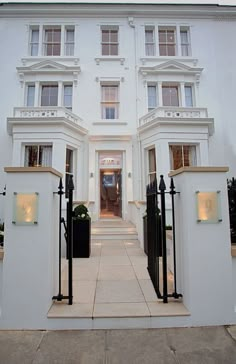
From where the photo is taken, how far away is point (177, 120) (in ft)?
31.3

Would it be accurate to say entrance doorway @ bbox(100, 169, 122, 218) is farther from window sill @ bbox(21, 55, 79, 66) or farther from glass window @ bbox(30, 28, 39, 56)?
glass window @ bbox(30, 28, 39, 56)

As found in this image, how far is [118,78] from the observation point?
1127 cm

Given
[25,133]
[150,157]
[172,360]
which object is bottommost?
[172,360]

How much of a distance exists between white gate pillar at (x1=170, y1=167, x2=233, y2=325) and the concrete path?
0.23 meters

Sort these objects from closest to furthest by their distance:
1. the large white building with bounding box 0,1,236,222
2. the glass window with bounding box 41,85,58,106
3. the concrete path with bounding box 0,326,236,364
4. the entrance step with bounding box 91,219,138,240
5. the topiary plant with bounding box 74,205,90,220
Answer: the concrete path with bounding box 0,326,236,364 < the topiary plant with bounding box 74,205,90,220 < the entrance step with bounding box 91,219,138,240 < the large white building with bounding box 0,1,236,222 < the glass window with bounding box 41,85,58,106

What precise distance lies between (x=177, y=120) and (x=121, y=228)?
5238mm

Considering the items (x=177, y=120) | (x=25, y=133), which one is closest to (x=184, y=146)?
(x=177, y=120)

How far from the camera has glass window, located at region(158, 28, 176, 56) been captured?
11.9m

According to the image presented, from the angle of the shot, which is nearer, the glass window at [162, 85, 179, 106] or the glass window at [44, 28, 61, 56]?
the glass window at [162, 85, 179, 106]

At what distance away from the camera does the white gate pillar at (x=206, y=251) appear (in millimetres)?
2793

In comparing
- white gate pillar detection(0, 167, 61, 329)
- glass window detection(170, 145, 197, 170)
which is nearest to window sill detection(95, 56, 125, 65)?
glass window detection(170, 145, 197, 170)

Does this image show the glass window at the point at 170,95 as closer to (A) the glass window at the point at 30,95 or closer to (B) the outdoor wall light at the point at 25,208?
(A) the glass window at the point at 30,95

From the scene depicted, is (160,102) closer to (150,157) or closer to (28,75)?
(150,157)

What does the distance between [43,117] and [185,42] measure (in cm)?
894
